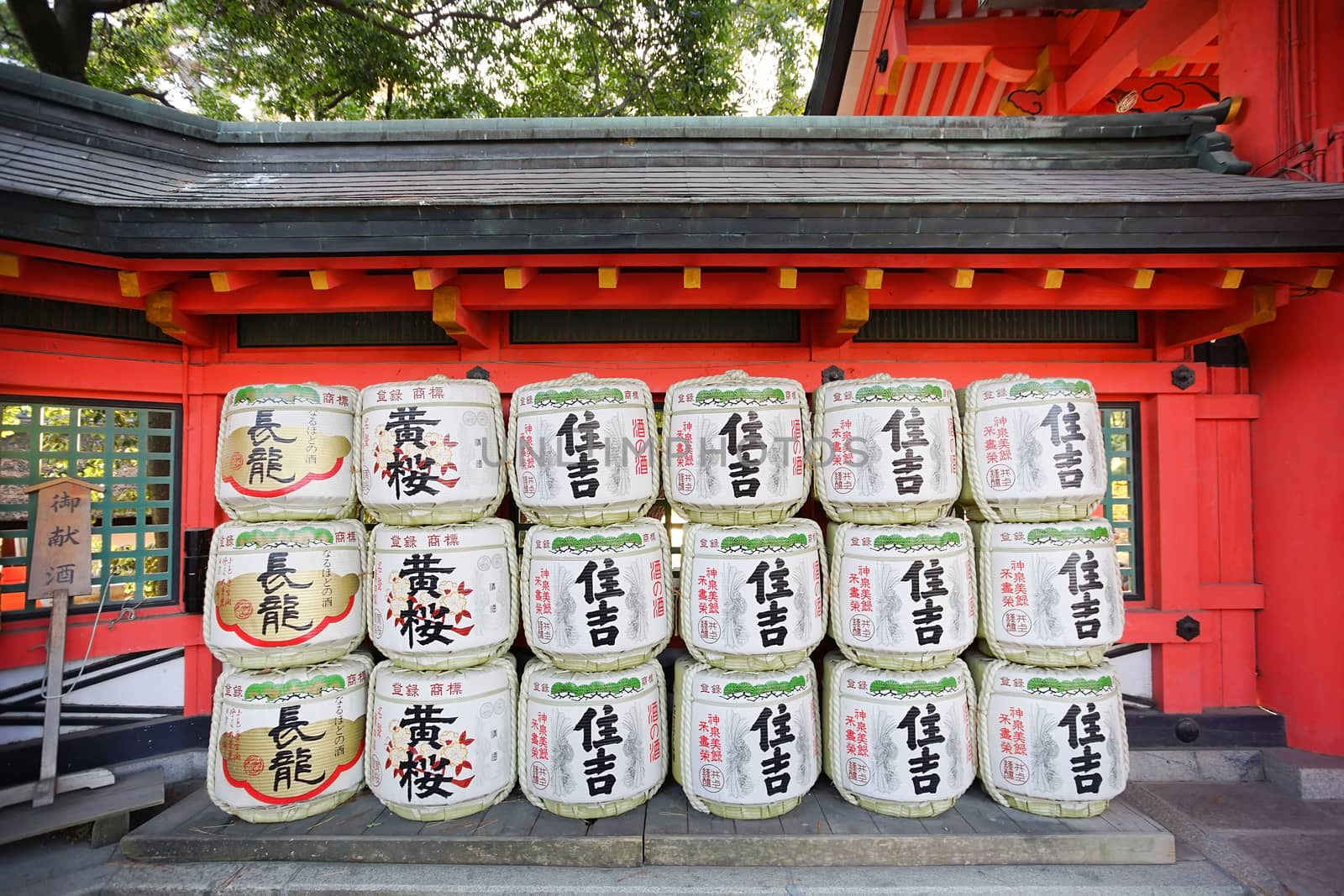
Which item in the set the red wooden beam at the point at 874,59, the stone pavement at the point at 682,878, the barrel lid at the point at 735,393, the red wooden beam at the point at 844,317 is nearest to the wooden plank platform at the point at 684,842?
the stone pavement at the point at 682,878

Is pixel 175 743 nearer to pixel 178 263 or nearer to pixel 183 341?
pixel 183 341

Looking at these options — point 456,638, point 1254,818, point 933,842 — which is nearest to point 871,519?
point 933,842

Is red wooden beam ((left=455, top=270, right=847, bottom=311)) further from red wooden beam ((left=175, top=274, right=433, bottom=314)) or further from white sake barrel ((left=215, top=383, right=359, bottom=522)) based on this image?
white sake barrel ((left=215, top=383, right=359, bottom=522))

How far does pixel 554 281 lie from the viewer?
3477mm

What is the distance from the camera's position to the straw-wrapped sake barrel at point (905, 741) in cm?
301

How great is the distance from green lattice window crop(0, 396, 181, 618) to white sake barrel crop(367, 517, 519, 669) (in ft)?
6.04

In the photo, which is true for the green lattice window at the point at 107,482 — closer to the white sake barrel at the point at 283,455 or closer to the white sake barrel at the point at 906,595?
the white sake barrel at the point at 283,455

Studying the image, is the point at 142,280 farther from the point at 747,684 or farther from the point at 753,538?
the point at 747,684

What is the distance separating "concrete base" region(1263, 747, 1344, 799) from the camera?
3.61 m

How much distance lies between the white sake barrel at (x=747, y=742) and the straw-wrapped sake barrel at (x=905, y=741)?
0.70ft

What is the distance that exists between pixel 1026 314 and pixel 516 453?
3271 mm

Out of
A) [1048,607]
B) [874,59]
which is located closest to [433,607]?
[1048,607]

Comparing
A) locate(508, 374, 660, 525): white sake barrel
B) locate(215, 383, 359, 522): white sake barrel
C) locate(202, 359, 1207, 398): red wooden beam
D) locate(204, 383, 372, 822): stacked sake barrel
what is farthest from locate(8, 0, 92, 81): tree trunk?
locate(508, 374, 660, 525): white sake barrel

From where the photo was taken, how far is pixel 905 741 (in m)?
3.01
